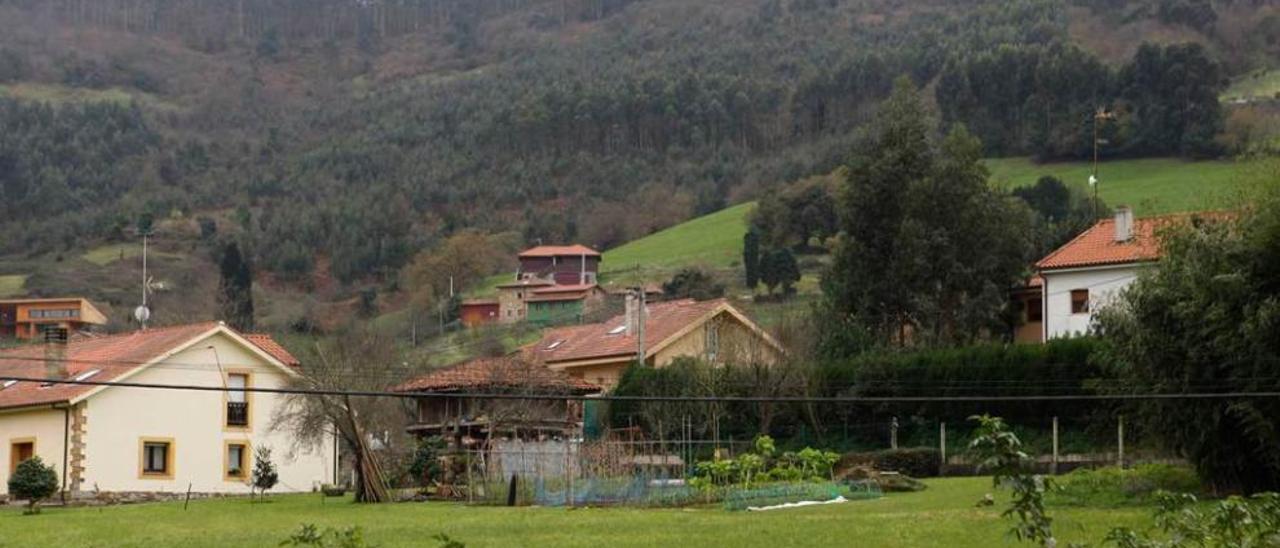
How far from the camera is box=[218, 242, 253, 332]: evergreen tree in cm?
9888

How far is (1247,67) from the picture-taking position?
147500 millimetres

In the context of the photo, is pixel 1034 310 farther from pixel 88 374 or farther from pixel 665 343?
pixel 88 374

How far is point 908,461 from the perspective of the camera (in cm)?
4356

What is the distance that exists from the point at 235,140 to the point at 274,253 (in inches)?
2466

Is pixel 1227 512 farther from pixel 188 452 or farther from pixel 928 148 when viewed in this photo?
pixel 928 148

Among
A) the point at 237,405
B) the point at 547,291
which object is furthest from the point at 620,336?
the point at 547,291

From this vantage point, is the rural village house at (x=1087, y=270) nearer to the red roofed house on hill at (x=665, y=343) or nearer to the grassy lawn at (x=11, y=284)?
the red roofed house on hill at (x=665, y=343)

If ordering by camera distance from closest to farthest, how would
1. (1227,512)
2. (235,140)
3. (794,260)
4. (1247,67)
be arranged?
(1227,512), (794,260), (1247,67), (235,140)

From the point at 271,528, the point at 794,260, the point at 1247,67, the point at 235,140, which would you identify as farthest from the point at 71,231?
the point at 271,528

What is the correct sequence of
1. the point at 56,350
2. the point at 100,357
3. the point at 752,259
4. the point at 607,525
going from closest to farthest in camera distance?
the point at 607,525
the point at 56,350
the point at 100,357
the point at 752,259

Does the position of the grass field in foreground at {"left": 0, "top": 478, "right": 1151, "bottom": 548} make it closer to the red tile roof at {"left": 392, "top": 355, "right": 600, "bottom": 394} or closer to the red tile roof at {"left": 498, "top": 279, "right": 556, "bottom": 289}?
the red tile roof at {"left": 392, "top": 355, "right": 600, "bottom": 394}

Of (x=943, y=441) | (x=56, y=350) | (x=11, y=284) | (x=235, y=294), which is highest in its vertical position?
(x=11, y=284)

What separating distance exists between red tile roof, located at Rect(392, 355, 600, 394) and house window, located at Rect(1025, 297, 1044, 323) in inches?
732

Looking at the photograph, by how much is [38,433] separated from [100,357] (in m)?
3.95
